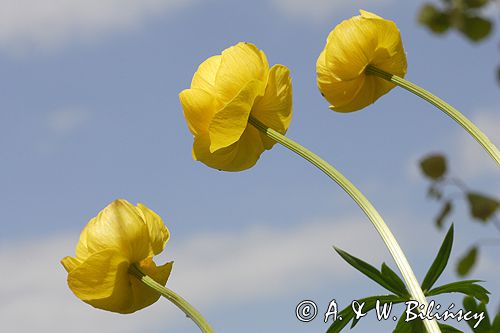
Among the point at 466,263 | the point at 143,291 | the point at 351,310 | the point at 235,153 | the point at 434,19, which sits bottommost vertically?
the point at 466,263

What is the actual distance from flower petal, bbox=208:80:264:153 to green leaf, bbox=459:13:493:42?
97 cm

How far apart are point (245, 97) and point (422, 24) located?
3.18 ft

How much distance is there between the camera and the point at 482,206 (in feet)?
1.01

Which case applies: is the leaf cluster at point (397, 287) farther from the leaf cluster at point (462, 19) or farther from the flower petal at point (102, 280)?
the leaf cluster at point (462, 19)

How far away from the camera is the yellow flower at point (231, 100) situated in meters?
1.31

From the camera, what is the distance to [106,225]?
1263 millimetres

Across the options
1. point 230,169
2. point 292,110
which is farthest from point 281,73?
point 230,169

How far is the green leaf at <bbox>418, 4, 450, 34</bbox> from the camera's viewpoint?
13.3 inches

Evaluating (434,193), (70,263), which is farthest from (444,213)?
(70,263)

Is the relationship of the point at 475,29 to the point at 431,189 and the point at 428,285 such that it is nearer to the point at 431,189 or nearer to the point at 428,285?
the point at 431,189

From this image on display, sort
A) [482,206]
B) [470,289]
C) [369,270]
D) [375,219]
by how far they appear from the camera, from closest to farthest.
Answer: [482,206]
[375,219]
[369,270]
[470,289]

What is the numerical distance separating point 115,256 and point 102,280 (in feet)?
0.18

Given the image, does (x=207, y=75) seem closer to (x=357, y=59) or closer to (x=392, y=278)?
(x=357, y=59)

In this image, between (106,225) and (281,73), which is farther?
(281,73)
